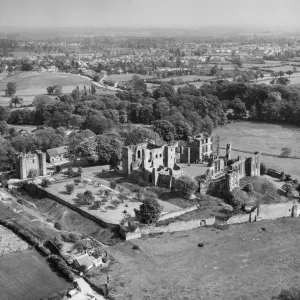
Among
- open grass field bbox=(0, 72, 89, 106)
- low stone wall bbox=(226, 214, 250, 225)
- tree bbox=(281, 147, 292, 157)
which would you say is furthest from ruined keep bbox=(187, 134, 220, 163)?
open grass field bbox=(0, 72, 89, 106)

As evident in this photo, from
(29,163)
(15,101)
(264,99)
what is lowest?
(15,101)

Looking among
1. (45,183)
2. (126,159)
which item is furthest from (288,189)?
(45,183)

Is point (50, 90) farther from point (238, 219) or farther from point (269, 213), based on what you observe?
point (269, 213)

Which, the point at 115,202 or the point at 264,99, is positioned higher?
the point at 264,99

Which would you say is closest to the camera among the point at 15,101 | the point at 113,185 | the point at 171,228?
the point at 171,228

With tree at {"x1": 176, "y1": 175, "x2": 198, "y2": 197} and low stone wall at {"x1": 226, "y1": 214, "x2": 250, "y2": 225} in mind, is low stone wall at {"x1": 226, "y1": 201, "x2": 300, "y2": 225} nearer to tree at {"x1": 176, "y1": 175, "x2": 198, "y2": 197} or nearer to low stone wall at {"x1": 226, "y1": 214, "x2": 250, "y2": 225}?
low stone wall at {"x1": 226, "y1": 214, "x2": 250, "y2": 225}

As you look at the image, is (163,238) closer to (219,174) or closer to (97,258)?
(97,258)

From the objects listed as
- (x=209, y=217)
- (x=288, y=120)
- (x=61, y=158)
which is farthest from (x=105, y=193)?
(x=288, y=120)

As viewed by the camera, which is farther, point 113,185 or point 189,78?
point 189,78

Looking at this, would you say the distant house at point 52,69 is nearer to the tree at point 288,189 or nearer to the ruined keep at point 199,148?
the ruined keep at point 199,148
